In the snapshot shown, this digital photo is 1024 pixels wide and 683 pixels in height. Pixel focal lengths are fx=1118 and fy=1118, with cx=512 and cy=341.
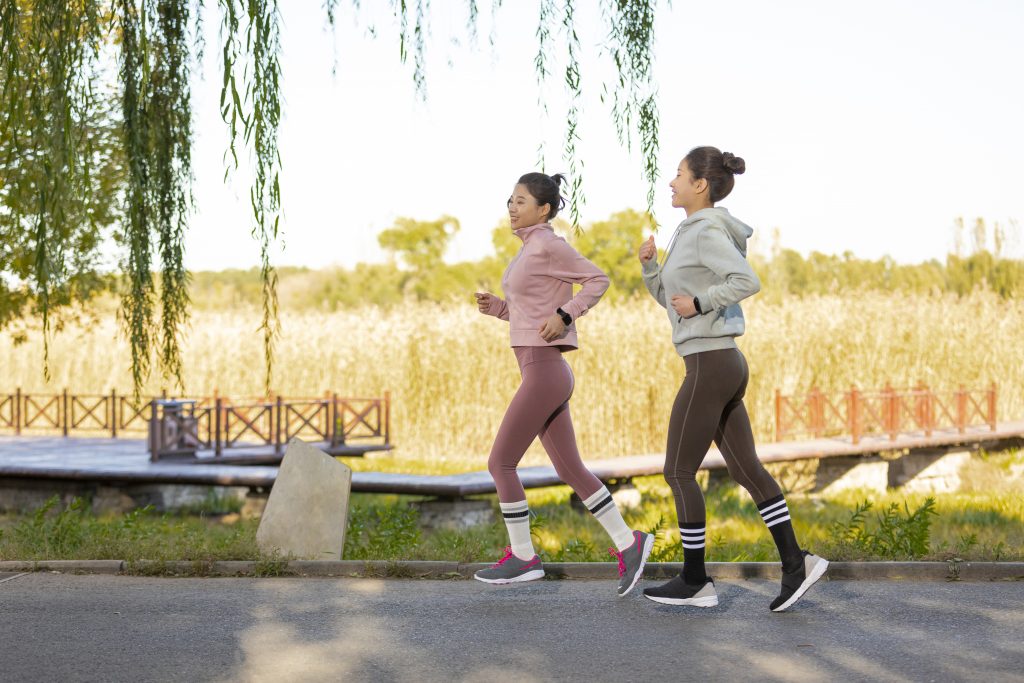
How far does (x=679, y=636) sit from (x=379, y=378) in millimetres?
16043

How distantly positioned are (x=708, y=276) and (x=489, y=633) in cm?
170

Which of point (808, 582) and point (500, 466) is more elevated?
point (500, 466)

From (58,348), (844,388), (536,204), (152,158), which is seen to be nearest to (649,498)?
(844,388)

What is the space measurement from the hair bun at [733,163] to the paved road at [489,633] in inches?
73.6

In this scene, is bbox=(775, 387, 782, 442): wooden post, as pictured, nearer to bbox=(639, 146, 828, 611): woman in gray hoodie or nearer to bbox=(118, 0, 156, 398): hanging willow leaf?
bbox=(639, 146, 828, 611): woman in gray hoodie

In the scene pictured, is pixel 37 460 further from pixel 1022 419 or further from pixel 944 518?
pixel 1022 419

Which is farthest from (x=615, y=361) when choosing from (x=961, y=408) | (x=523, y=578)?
(x=523, y=578)

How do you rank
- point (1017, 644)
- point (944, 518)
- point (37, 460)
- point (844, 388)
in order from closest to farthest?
point (1017, 644) < point (944, 518) < point (37, 460) < point (844, 388)

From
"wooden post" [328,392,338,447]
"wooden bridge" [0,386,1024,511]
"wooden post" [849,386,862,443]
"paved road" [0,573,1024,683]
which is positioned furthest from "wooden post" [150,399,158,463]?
"wooden post" [849,386,862,443]

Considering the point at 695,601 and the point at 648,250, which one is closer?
the point at 648,250

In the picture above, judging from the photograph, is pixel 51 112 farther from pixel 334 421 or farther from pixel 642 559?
pixel 334 421

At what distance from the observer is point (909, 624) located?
4.56m

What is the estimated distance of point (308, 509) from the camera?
6223 mm

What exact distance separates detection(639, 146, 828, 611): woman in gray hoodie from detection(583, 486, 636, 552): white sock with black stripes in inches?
12.6
